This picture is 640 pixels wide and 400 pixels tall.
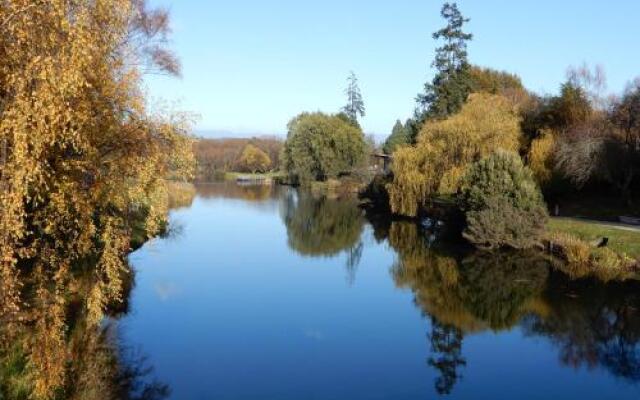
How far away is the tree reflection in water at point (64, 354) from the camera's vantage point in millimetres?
8133

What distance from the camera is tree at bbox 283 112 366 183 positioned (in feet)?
224

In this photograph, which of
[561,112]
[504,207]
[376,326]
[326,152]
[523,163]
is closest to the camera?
[376,326]

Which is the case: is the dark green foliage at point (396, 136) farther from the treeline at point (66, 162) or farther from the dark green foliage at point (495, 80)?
the treeline at point (66, 162)

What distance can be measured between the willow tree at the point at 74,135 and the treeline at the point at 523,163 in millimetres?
Result: 16782

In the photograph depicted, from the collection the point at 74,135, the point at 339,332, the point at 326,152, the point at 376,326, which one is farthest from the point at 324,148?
the point at 74,135

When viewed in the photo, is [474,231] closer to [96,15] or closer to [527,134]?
[527,134]

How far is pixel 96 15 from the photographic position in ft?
27.6

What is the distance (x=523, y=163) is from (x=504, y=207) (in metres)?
8.40

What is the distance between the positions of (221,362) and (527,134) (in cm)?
3091

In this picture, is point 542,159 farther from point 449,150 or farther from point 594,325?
point 594,325

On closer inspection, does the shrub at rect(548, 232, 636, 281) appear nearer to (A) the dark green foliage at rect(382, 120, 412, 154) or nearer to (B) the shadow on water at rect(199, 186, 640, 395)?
(B) the shadow on water at rect(199, 186, 640, 395)

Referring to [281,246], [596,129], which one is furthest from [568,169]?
[281,246]

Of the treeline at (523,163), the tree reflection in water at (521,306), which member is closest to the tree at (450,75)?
the treeline at (523,163)

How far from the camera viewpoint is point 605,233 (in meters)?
24.0
